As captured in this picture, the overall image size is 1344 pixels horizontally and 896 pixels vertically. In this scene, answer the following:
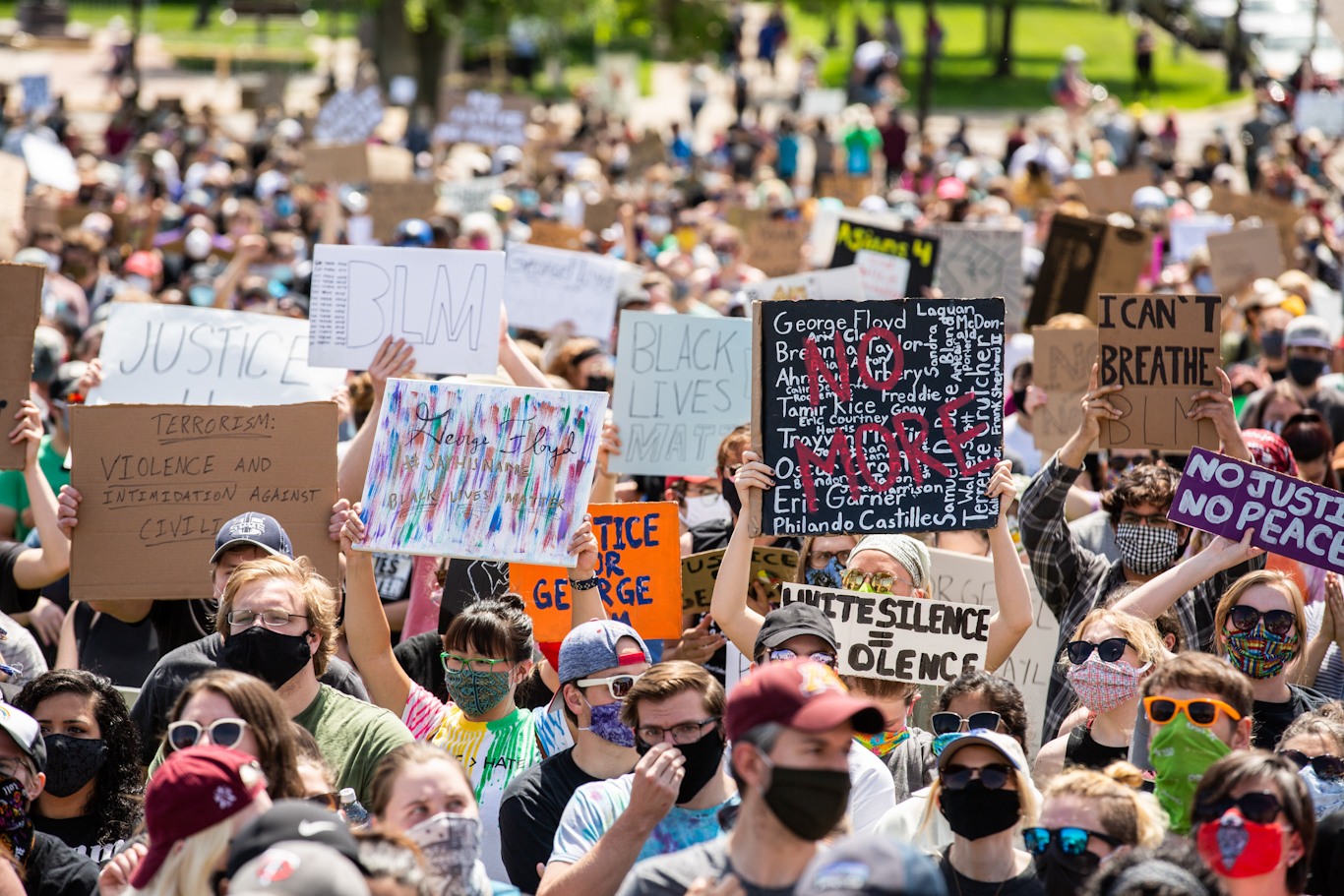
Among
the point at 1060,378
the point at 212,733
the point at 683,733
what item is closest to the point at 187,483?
the point at 212,733

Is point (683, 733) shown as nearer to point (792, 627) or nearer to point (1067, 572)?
point (792, 627)

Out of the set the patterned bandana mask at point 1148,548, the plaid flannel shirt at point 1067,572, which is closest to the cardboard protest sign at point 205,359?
the plaid flannel shirt at point 1067,572

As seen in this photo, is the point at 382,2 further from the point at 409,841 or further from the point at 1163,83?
→ the point at 409,841

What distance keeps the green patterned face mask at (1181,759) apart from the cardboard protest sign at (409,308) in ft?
12.1

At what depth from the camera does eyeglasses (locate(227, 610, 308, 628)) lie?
14.7 ft

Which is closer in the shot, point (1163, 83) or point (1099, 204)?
point (1099, 204)

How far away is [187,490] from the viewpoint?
5.77m

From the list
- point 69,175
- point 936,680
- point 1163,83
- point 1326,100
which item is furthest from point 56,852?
point 1163,83

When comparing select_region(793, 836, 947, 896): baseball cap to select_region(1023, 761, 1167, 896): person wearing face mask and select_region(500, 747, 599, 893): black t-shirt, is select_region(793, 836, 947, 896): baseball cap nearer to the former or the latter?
select_region(1023, 761, 1167, 896): person wearing face mask

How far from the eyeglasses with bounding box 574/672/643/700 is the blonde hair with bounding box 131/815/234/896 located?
4.51 feet

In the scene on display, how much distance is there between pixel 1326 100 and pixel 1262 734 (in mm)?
19481

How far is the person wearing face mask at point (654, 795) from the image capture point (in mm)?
3855

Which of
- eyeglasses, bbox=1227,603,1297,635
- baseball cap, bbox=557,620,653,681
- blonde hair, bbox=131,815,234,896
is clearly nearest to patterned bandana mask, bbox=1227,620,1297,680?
eyeglasses, bbox=1227,603,1297,635

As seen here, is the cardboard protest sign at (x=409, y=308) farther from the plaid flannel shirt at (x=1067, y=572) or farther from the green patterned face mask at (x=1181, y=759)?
the green patterned face mask at (x=1181, y=759)
